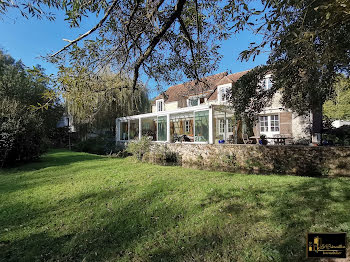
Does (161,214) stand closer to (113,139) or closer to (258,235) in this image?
(258,235)

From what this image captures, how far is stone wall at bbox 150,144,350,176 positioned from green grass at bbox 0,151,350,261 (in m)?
2.35

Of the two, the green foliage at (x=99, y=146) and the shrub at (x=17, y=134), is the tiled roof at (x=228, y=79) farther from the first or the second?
Answer: the shrub at (x=17, y=134)

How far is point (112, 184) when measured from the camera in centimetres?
654

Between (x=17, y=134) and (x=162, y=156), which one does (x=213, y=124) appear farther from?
(x=17, y=134)

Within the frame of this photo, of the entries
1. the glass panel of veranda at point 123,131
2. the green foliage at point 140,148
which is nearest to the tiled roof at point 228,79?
the glass panel of veranda at point 123,131

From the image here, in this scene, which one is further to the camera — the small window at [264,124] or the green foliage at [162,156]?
the small window at [264,124]

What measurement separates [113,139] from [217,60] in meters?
17.2

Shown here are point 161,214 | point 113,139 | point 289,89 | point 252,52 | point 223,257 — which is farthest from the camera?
point 113,139

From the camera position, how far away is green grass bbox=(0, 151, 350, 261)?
299 centimetres

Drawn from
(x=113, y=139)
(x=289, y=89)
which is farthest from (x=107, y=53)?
(x=113, y=139)

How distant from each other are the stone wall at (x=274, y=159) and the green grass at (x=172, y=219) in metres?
2.35

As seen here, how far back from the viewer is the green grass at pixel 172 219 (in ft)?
9.80

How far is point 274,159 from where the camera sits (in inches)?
346

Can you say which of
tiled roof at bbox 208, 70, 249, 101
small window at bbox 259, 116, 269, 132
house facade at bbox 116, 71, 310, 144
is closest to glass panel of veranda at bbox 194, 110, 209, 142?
house facade at bbox 116, 71, 310, 144
